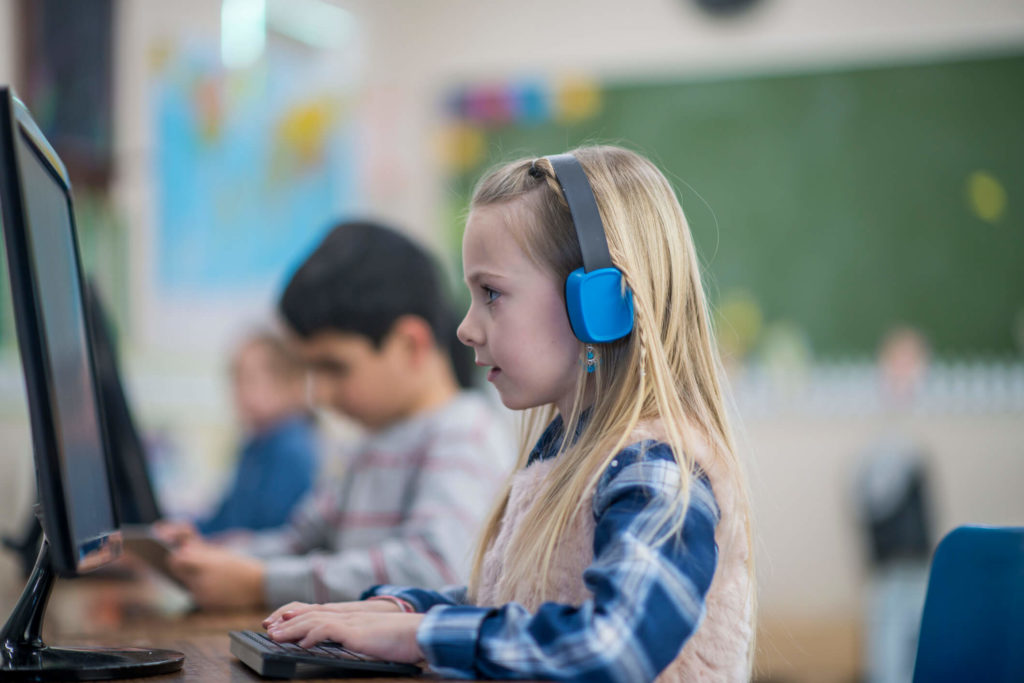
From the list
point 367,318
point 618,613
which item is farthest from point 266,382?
point 618,613

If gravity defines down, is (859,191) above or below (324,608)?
above

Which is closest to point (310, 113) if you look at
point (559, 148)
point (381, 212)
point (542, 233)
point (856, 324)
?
point (381, 212)

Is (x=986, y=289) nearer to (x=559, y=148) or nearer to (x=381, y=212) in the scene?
(x=559, y=148)

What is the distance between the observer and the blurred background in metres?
3.46

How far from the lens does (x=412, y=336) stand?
5.39 ft

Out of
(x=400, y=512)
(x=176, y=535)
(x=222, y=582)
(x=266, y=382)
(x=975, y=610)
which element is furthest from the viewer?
(x=266, y=382)

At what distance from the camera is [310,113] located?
12.6ft

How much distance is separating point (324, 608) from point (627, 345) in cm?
33

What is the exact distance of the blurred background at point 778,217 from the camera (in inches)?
136

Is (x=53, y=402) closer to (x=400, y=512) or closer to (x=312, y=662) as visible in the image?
(x=312, y=662)

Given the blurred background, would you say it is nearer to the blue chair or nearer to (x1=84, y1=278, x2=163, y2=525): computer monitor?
(x1=84, y1=278, x2=163, y2=525): computer monitor

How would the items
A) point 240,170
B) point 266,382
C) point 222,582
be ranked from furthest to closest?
point 240,170 < point 266,382 < point 222,582

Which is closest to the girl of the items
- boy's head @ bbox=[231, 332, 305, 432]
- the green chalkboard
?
boy's head @ bbox=[231, 332, 305, 432]

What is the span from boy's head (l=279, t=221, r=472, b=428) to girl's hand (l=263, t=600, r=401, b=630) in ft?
2.48
